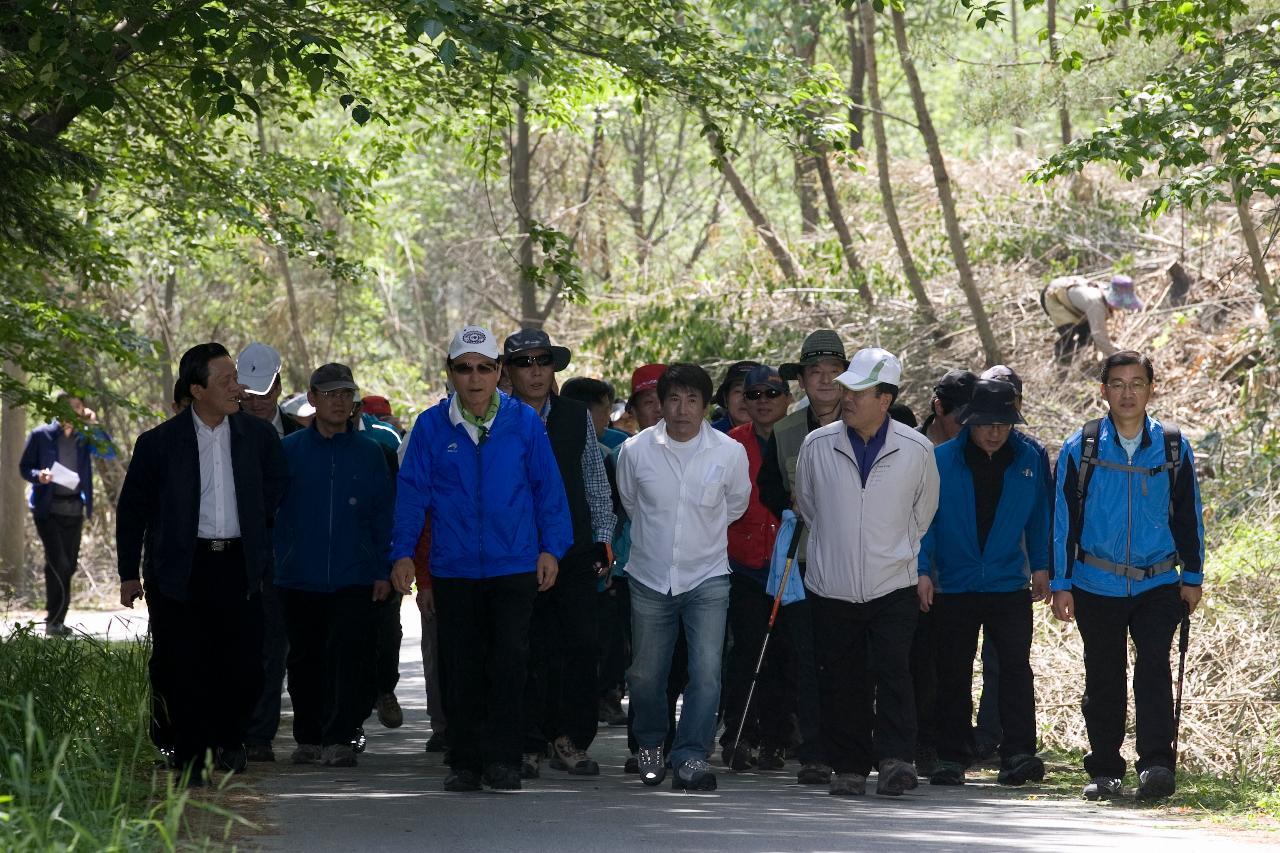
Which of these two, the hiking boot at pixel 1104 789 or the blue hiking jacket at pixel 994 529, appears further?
the blue hiking jacket at pixel 994 529

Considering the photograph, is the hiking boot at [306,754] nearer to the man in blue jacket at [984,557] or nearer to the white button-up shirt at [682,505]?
the white button-up shirt at [682,505]

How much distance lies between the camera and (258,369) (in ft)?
35.6

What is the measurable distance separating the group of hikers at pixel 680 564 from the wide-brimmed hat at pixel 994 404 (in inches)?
0.6

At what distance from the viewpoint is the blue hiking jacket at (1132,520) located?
8867mm

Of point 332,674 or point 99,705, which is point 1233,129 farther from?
point 99,705

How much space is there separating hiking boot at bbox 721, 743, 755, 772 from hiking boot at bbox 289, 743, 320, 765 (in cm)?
226

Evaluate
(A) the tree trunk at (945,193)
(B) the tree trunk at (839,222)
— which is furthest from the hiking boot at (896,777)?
(B) the tree trunk at (839,222)

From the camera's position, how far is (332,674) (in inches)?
393

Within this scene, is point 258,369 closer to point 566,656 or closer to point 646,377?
point 646,377

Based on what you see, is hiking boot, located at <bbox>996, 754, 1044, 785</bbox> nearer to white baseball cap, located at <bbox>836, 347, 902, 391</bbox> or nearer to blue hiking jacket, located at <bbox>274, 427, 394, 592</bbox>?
white baseball cap, located at <bbox>836, 347, 902, 391</bbox>

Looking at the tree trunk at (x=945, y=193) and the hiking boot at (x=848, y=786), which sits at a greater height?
the tree trunk at (x=945, y=193)

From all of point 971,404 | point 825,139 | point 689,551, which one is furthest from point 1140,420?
point 825,139

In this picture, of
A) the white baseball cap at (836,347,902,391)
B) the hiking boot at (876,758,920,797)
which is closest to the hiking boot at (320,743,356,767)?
the hiking boot at (876,758,920,797)

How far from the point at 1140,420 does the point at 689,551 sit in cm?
233
